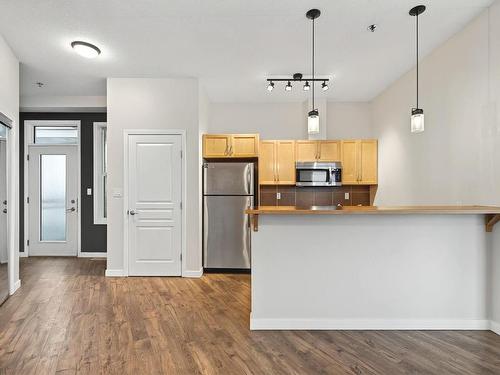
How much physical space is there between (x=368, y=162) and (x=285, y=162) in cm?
136

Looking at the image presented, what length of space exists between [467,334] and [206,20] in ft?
11.4

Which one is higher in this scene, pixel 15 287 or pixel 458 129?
pixel 458 129

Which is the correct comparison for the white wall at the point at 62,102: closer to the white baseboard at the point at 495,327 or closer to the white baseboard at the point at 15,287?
the white baseboard at the point at 15,287

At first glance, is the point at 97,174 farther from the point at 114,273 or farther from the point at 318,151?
the point at 318,151

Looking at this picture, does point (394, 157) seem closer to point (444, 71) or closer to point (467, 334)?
point (444, 71)

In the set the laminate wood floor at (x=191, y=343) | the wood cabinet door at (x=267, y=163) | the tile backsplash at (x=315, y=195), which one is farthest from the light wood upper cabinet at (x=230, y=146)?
the laminate wood floor at (x=191, y=343)

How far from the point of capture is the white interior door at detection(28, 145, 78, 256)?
5.47m

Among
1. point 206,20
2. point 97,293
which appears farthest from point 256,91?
point 97,293

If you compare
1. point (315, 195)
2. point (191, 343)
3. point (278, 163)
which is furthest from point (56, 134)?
point (191, 343)

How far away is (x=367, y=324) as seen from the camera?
2600mm

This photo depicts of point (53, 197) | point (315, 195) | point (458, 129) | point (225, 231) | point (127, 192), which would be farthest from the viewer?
point (53, 197)

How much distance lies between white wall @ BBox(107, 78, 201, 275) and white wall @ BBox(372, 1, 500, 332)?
2.79 meters

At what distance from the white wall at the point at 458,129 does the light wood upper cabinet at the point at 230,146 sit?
208cm

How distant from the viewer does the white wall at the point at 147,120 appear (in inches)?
165
